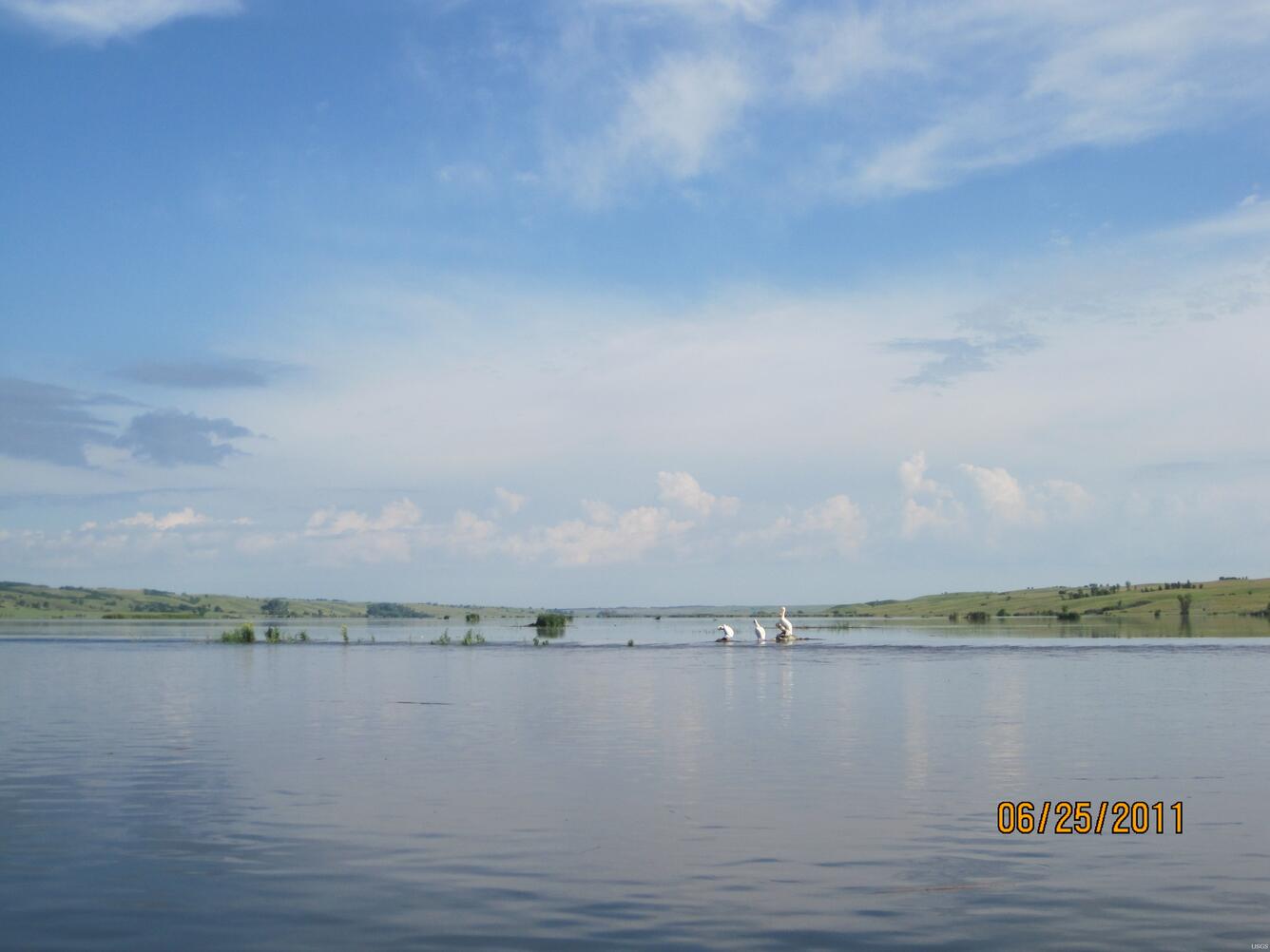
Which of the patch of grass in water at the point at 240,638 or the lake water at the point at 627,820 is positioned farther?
the patch of grass in water at the point at 240,638

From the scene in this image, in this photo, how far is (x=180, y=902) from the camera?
1588 cm

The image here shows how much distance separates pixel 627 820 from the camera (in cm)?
2148

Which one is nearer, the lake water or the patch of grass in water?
the lake water

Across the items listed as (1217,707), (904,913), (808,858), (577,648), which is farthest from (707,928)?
(577,648)

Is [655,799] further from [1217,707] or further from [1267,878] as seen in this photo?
[1217,707]

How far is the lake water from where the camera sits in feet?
49.1

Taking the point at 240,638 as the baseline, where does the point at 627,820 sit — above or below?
above

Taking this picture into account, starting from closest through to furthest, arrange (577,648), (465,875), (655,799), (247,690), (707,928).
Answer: (707,928)
(465,875)
(655,799)
(247,690)
(577,648)

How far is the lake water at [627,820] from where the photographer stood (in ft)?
49.1

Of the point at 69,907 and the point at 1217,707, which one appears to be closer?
the point at 69,907

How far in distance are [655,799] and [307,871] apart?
801 centimetres

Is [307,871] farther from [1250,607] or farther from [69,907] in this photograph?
[1250,607]

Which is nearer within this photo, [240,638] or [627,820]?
[627,820]

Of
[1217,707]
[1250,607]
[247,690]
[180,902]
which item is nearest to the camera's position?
[180,902]
